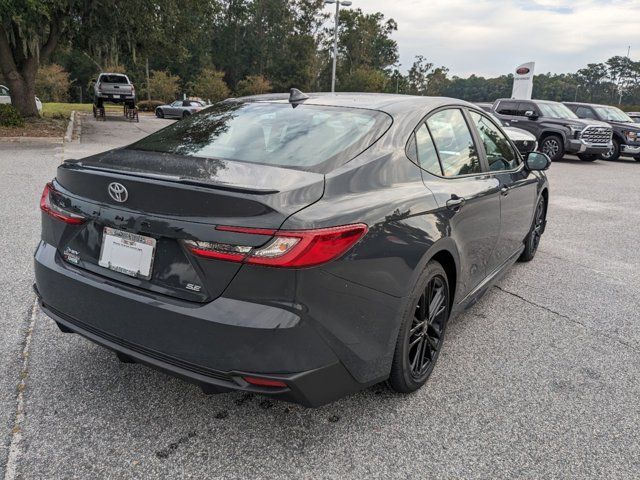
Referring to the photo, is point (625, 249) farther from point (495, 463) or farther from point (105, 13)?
point (105, 13)

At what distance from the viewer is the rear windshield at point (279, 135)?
248cm

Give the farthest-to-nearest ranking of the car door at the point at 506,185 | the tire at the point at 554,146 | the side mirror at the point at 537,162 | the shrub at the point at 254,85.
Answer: the shrub at the point at 254,85, the tire at the point at 554,146, the side mirror at the point at 537,162, the car door at the point at 506,185

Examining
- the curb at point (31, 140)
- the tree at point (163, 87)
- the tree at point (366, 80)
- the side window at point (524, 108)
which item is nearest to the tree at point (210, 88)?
the tree at point (163, 87)

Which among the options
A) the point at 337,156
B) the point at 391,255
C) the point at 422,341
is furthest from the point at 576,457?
the point at 337,156

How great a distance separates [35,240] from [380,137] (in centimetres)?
406

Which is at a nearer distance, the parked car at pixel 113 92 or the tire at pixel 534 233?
the tire at pixel 534 233

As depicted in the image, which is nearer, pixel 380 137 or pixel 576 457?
pixel 576 457

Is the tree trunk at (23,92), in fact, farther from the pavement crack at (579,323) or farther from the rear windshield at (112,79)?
the pavement crack at (579,323)

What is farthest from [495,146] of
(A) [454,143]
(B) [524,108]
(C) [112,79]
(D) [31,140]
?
(C) [112,79]

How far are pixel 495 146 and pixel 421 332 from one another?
1900mm

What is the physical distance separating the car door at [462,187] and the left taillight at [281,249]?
1021mm

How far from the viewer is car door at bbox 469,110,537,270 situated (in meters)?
3.71

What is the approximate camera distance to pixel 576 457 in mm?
2311

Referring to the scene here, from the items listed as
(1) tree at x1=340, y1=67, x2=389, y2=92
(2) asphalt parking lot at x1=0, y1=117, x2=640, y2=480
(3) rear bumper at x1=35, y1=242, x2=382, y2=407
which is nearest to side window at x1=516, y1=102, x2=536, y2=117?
(2) asphalt parking lot at x1=0, y1=117, x2=640, y2=480
